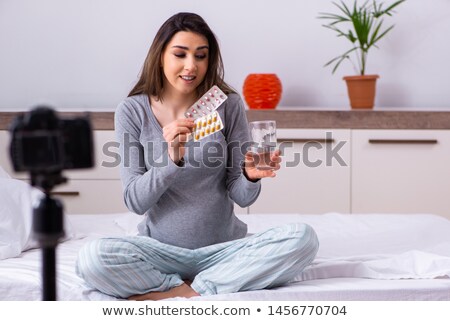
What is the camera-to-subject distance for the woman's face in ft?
5.23

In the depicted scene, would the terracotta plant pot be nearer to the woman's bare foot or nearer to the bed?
the bed

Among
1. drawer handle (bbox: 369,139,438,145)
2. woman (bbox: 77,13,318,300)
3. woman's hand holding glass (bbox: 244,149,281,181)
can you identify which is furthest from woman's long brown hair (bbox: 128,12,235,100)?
drawer handle (bbox: 369,139,438,145)

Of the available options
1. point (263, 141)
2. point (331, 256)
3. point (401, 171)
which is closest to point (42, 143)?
point (263, 141)

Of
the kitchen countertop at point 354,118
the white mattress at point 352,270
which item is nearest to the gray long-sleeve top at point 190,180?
the white mattress at point 352,270

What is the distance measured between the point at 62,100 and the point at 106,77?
232 mm

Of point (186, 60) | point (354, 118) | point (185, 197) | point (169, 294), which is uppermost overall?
point (186, 60)

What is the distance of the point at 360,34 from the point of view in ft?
9.54

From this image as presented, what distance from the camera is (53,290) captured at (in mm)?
585

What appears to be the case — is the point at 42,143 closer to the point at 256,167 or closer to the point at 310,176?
the point at 256,167

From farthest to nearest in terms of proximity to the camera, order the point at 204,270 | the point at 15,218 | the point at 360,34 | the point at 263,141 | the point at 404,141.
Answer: the point at 360,34 → the point at 404,141 → the point at 15,218 → the point at 204,270 → the point at 263,141

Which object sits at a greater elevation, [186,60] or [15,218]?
[186,60]

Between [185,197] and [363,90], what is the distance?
1.50 metres

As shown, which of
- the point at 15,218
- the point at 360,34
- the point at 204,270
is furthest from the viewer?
the point at 360,34

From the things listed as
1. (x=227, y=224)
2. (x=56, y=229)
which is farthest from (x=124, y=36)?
(x=56, y=229)
